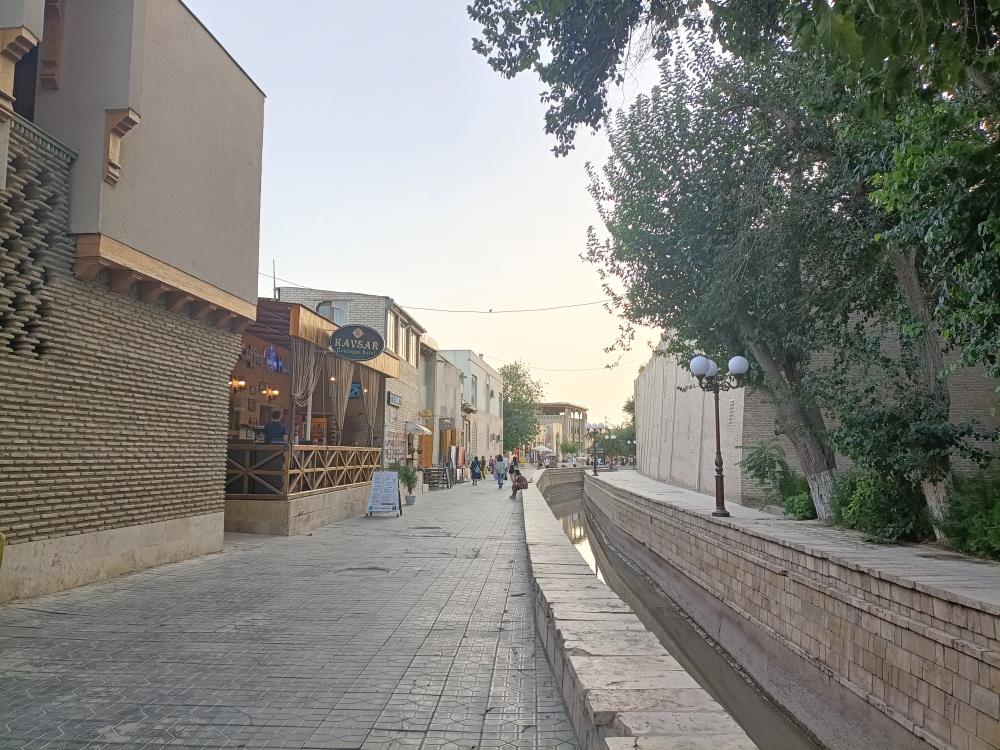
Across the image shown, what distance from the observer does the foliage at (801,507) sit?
13.3 m

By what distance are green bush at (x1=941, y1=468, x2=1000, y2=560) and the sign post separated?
457 inches

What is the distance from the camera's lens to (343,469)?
56.5 ft

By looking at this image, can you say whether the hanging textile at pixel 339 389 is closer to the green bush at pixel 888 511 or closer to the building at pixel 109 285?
the building at pixel 109 285

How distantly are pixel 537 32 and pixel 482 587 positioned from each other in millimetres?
5857

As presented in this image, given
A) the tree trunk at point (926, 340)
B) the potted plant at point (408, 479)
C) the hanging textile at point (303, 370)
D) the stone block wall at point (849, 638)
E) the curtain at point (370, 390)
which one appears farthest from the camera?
the potted plant at point (408, 479)

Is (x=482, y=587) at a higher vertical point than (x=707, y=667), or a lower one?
higher

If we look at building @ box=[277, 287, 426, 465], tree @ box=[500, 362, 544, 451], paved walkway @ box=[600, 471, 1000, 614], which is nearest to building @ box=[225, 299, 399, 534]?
building @ box=[277, 287, 426, 465]

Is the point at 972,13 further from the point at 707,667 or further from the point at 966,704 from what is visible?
the point at 707,667

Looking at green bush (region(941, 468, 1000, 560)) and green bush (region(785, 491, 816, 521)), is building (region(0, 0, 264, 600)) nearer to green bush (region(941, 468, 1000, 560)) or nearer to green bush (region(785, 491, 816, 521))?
green bush (region(941, 468, 1000, 560))

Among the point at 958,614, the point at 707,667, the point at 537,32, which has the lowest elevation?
the point at 707,667

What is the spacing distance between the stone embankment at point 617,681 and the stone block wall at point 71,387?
514 cm

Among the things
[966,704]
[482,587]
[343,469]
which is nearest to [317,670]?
[482,587]

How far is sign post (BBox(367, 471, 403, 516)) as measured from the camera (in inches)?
686

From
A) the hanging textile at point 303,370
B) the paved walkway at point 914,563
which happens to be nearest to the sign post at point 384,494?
the hanging textile at point 303,370
